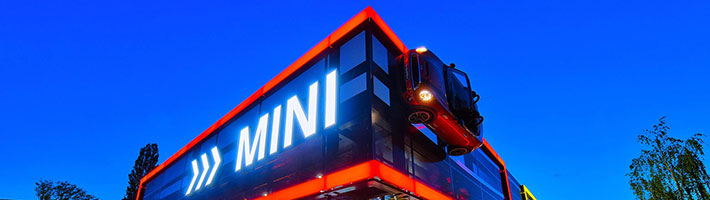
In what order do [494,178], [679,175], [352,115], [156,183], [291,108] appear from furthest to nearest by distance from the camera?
[156,183], [494,178], [679,175], [291,108], [352,115]

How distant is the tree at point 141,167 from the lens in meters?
49.3

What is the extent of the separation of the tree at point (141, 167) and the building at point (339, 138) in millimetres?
41302

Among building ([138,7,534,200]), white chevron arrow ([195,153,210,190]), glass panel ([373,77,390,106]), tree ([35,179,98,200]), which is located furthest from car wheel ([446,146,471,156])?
tree ([35,179,98,200])

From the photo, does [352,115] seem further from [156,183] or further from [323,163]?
[156,183]

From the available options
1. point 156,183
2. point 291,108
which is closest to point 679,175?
point 291,108

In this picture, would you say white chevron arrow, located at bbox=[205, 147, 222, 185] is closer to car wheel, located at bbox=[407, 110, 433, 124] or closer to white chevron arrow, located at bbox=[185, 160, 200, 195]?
white chevron arrow, located at bbox=[185, 160, 200, 195]

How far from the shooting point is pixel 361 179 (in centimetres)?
816

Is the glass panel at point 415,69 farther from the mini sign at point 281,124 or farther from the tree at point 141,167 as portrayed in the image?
the tree at point 141,167

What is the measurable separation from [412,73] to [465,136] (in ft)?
9.37

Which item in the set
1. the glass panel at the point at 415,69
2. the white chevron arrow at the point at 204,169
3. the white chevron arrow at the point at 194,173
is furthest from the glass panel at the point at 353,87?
the white chevron arrow at the point at 194,173

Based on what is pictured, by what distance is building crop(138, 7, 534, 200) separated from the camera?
29.5ft

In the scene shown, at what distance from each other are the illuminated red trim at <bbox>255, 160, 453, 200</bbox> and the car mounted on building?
65.6 inches

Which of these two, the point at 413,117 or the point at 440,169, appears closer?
the point at 413,117

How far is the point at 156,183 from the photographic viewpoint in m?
23.4
